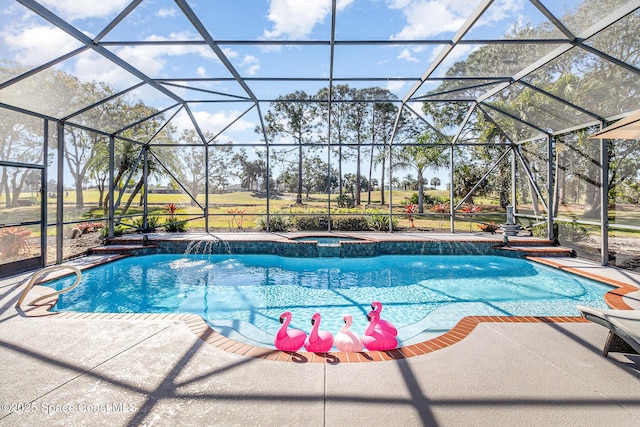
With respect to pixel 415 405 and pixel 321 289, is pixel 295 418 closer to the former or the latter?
pixel 415 405

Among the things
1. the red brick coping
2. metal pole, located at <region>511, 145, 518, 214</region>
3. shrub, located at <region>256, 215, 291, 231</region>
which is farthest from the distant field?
the red brick coping

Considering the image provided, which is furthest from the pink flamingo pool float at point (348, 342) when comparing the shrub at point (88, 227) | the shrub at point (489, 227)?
the shrub at point (88, 227)

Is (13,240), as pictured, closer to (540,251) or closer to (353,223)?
(353,223)

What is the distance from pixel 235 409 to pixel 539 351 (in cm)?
259

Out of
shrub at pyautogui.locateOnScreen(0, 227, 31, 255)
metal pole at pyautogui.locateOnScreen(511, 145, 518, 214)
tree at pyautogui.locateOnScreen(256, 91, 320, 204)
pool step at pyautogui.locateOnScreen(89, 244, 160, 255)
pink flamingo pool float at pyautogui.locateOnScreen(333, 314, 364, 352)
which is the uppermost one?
tree at pyautogui.locateOnScreen(256, 91, 320, 204)

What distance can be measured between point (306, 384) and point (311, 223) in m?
9.03

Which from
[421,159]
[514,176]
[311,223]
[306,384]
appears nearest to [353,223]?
[311,223]

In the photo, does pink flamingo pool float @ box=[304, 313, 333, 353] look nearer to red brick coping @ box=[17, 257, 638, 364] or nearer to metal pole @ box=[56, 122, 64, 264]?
red brick coping @ box=[17, 257, 638, 364]

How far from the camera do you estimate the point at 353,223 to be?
11180 mm

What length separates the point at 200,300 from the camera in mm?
5207

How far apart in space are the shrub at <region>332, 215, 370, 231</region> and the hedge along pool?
304 cm

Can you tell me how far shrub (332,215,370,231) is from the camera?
11.1 m

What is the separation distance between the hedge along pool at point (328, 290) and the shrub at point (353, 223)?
304 centimetres

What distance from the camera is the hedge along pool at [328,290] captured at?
175 inches
